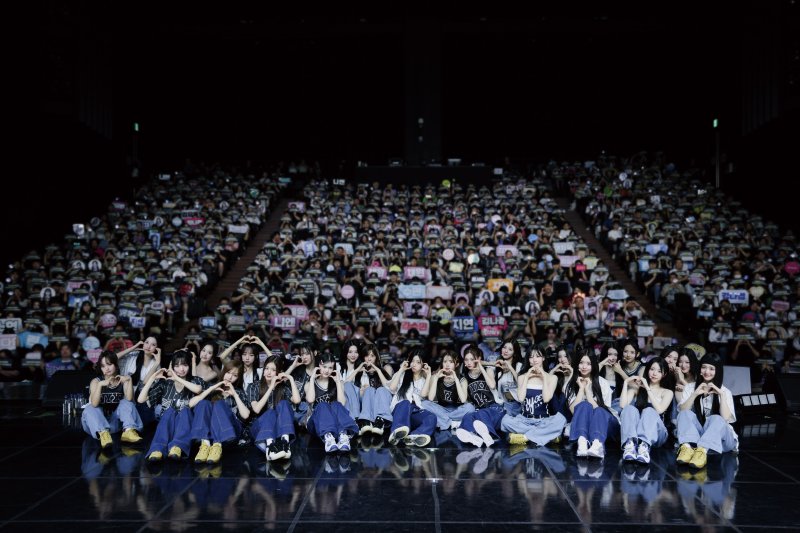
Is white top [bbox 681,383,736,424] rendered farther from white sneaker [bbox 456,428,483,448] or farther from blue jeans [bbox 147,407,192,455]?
blue jeans [bbox 147,407,192,455]

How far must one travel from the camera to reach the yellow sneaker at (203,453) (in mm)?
6426

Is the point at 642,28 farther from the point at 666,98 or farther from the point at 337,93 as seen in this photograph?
the point at 337,93

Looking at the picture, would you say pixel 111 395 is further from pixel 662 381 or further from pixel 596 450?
pixel 662 381

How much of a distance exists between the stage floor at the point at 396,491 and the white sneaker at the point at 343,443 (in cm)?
8

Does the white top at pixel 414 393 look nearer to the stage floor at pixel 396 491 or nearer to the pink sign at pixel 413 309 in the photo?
the stage floor at pixel 396 491

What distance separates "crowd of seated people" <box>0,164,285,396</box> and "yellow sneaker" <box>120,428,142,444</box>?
11.7 ft

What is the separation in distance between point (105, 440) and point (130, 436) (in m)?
0.26

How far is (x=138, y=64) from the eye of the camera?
25.2 metres

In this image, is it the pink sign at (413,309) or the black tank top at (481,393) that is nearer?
the black tank top at (481,393)

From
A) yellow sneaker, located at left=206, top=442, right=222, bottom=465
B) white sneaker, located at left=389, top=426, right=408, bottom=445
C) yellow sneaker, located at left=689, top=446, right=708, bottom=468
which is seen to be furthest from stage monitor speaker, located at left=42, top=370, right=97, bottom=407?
yellow sneaker, located at left=689, top=446, right=708, bottom=468

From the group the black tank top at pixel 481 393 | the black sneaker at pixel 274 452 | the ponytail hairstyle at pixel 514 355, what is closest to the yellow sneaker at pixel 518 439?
the black tank top at pixel 481 393

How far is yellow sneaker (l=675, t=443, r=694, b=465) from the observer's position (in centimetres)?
632

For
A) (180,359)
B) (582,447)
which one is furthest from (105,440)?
(582,447)

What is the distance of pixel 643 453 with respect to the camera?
21.0 feet
